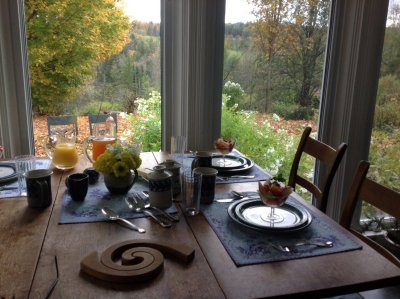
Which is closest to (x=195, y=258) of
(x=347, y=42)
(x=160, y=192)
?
(x=160, y=192)

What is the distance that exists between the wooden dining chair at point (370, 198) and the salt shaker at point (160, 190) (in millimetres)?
614

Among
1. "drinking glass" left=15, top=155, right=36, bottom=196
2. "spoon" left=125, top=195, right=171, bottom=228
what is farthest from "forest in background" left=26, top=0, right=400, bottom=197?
"spoon" left=125, top=195, right=171, bottom=228

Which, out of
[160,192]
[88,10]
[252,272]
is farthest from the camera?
[88,10]

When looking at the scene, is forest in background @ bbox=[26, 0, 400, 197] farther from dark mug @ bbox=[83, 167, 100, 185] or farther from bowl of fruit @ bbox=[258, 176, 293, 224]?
bowl of fruit @ bbox=[258, 176, 293, 224]

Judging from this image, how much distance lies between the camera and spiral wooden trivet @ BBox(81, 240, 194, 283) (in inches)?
32.9

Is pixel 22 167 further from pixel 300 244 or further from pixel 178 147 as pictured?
pixel 300 244

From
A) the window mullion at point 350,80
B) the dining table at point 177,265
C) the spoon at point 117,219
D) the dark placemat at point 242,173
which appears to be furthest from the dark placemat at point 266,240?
the window mullion at point 350,80

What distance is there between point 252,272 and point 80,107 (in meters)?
1.53

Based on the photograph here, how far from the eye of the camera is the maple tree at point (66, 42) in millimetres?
1912

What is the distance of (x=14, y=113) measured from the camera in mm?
1950

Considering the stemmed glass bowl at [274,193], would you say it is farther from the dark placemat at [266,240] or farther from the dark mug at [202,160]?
the dark mug at [202,160]

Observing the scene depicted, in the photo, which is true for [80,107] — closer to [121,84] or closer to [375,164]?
[121,84]

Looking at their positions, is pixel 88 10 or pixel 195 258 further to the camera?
pixel 88 10

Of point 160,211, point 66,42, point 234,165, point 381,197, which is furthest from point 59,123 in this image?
point 381,197
